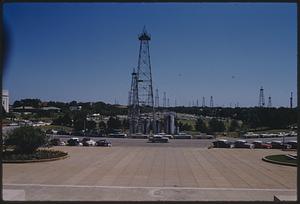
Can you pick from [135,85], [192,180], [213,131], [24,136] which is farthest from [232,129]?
[192,180]

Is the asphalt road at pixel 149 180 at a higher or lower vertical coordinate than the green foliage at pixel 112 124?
lower

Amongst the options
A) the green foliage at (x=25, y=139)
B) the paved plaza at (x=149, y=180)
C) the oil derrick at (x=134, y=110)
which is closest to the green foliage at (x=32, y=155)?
the green foliage at (x=25, y=139)

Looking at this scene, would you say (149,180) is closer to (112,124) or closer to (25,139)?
(25,139)

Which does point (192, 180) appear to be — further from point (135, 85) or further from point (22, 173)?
point (135, 85)

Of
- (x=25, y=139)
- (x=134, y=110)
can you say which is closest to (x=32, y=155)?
(x=25, y=139)

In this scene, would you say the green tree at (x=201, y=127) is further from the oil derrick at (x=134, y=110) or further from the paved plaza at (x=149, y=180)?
the paved plaza at (x=149, y=180)

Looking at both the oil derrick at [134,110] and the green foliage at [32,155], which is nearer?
the green foliage at [32,155]
